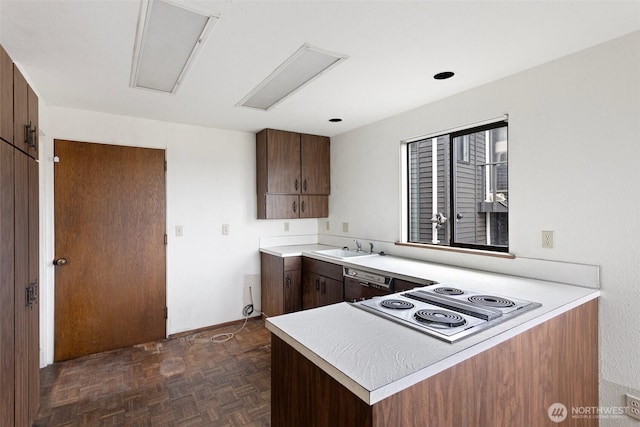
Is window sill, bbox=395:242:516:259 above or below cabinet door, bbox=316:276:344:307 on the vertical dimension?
above

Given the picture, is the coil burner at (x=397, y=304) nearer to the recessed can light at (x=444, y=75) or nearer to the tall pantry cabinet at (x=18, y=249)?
the recessed can light at (x=444, y=75)

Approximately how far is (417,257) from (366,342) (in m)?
1.90

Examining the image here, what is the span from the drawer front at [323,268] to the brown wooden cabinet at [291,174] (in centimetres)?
68

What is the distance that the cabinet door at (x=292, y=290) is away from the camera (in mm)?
3432

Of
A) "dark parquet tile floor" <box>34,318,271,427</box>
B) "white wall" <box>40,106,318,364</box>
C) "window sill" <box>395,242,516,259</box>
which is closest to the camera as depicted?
"dark parquet tile floor" <box>34,318,271,427</box>

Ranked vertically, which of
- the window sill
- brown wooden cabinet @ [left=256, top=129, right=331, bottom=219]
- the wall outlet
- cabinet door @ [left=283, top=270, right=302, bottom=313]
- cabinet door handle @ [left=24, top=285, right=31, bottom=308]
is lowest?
the wall outlet

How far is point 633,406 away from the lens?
1.72 meters

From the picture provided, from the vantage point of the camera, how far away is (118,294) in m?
3.12

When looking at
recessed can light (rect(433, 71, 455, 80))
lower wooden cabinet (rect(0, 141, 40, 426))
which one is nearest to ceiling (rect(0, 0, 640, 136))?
recessed can light (rect(433, 71, 455, 80))

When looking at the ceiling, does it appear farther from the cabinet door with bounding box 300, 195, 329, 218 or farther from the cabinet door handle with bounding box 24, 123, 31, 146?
the cabinet door with bounding box 300, 195, 329, 218

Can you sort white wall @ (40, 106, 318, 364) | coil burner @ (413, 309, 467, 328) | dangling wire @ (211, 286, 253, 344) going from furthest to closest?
dangling wire @ (211, 286, 253, 344) < white wall @ (40, 106, 318, 364) < coil burner @ (413, 309, 467, 328)

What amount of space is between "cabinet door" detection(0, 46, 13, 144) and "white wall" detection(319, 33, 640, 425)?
2.76m

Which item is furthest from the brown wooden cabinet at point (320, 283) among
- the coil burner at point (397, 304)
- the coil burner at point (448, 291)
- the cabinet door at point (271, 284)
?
the coil burner at point (397, 304)

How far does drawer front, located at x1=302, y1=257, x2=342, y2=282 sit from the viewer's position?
295 cm
